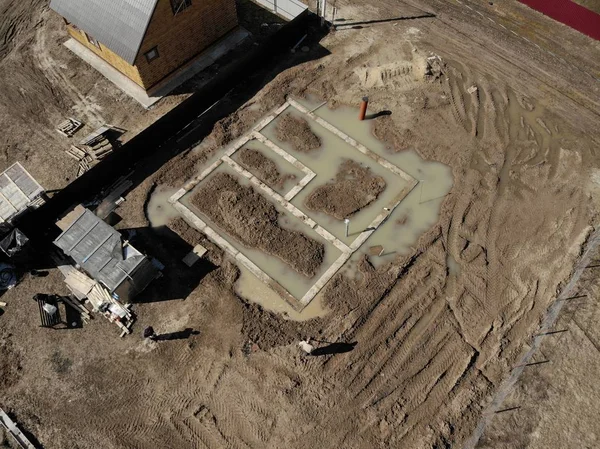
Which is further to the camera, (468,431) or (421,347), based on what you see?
(421,347)

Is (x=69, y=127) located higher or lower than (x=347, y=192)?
higher

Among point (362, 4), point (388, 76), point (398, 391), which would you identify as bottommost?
point (398, 391)

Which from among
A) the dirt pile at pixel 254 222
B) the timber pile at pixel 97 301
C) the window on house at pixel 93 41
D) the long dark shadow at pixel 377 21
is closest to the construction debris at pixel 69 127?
the window on house at pixel 93 41

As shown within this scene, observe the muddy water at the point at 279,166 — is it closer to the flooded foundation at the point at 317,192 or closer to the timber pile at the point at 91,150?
the flooded foundation at the point at 317,192

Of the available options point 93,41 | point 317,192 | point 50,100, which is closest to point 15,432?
point 317,192

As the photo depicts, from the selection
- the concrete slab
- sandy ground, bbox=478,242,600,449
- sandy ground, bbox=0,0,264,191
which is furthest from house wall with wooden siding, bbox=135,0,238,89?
sandy ground, bbox=478,242,600,449

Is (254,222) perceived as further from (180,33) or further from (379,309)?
(180,33)

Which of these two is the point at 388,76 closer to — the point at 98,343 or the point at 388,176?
the point at 388,176

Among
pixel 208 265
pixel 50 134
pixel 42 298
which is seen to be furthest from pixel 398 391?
pixel 50 134
